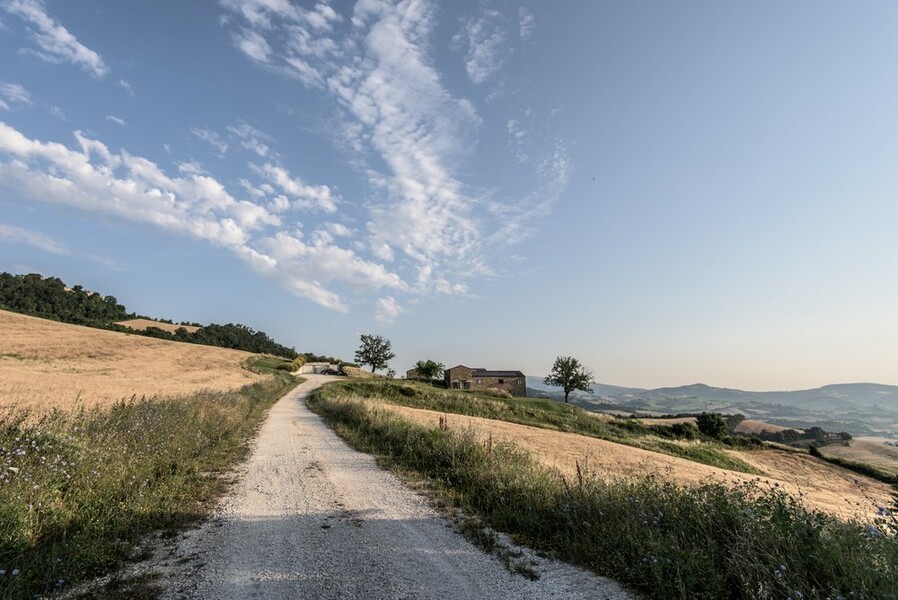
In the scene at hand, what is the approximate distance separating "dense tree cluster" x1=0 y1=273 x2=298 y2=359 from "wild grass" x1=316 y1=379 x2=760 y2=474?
72093 mm

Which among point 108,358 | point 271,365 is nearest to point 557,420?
point 108,358

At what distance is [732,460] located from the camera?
4444 centimetres

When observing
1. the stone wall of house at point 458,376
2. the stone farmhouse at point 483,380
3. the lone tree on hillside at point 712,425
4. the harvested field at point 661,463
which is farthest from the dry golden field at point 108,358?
the lone tree on hillside at point 712,425

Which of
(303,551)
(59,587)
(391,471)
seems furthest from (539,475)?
(59,587)

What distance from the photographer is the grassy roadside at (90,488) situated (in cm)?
565

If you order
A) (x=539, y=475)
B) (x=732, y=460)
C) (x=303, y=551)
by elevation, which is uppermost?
(x=539, y=475)

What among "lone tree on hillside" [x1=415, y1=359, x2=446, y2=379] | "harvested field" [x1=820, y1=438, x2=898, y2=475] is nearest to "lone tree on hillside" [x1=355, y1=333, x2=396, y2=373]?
"lone tree on hillside" [x1=415, y1=359, x2=446, y2=379]

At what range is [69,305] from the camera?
10531 centimetres

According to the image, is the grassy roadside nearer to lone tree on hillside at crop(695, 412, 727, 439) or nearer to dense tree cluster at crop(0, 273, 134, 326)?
lone tree on hillside at crop(695, 412, 727, 439)

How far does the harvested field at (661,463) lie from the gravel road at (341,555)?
7843mm

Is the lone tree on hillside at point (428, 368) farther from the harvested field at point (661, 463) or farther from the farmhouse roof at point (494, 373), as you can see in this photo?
the harvested field at point (661, 463)

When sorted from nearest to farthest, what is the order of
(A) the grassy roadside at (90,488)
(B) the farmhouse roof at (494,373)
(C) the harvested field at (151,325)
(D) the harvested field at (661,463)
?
(A) the grassy roadside at (90,488) → (D) the harvested field at (661,463) → (C) the harvested field at (151,325) → (B) the farmhouse roof at (494,373)

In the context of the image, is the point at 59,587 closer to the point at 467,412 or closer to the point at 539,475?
the point at 539,475

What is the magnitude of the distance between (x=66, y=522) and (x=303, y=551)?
3.68 meters
